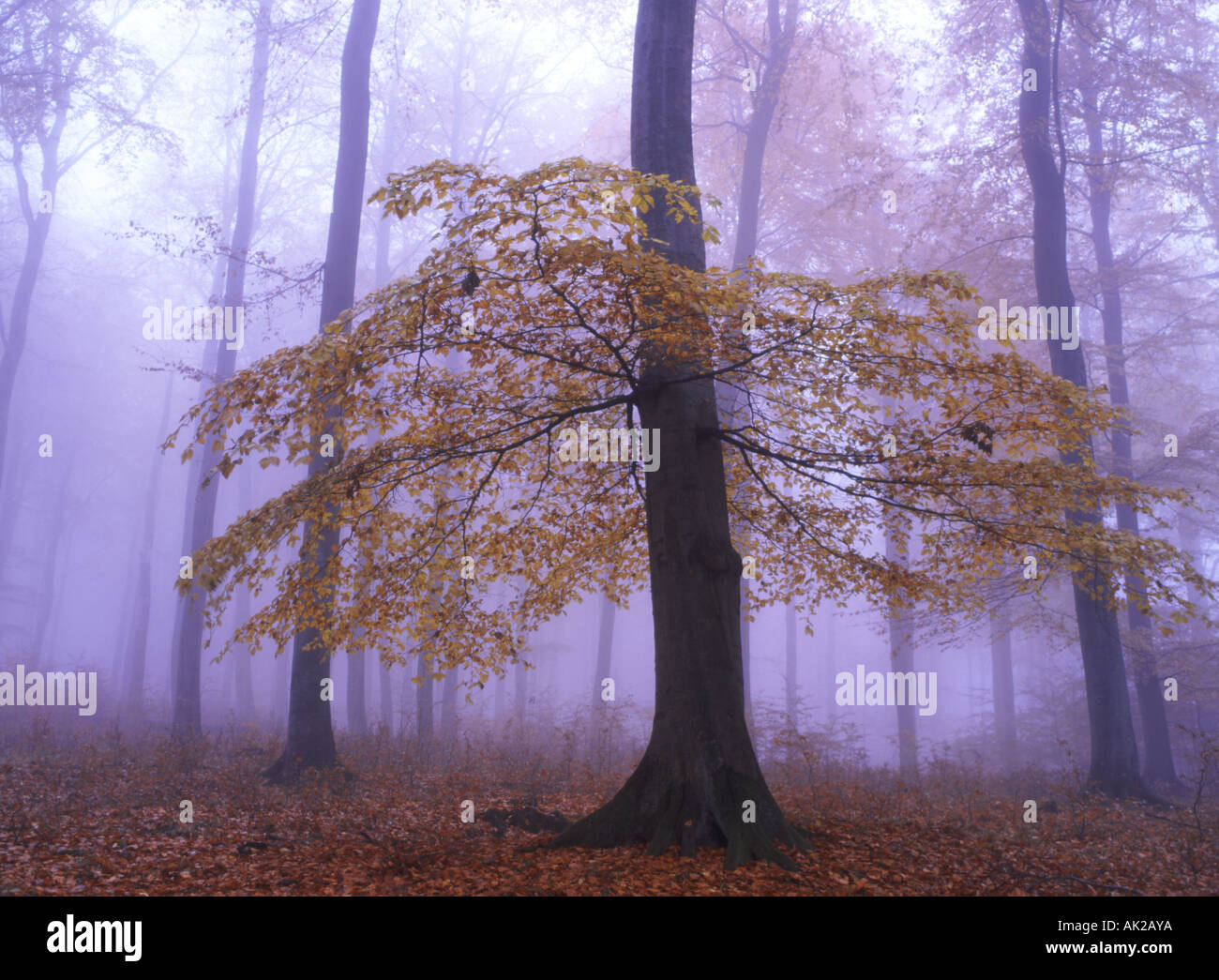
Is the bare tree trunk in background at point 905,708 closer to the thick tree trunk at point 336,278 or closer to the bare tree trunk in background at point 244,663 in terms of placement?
the thick tree trunk at point 336,278

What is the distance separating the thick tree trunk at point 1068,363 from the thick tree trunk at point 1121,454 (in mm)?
953

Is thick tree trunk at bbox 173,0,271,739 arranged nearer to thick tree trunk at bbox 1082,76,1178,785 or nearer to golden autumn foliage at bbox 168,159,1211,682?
golden autumn foliage at bbox 168,159,1211,682

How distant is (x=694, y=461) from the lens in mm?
7363

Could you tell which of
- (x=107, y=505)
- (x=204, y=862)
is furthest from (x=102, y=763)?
(x=107, y=505)

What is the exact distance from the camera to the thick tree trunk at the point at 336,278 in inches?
429

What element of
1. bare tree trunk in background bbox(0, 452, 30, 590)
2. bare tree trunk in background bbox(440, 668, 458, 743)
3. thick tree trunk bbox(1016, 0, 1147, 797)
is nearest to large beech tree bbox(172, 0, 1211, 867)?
thick tree trunk bbox(1016, 0, 1147, 797)

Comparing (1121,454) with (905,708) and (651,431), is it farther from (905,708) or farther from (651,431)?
(651,431)

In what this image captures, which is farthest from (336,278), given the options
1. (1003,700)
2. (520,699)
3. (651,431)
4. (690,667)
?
(1003,700)

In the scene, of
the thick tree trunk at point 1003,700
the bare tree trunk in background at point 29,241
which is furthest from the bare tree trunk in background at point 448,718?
the thick tree trunk at point 1003,700

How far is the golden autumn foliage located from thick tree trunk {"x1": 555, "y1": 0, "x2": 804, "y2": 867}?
297 millimetres

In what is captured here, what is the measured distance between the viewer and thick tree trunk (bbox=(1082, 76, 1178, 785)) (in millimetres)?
13977

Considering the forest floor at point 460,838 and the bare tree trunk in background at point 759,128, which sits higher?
the bare tree trunk in background at point 759,128

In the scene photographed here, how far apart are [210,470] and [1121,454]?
1710 cm
